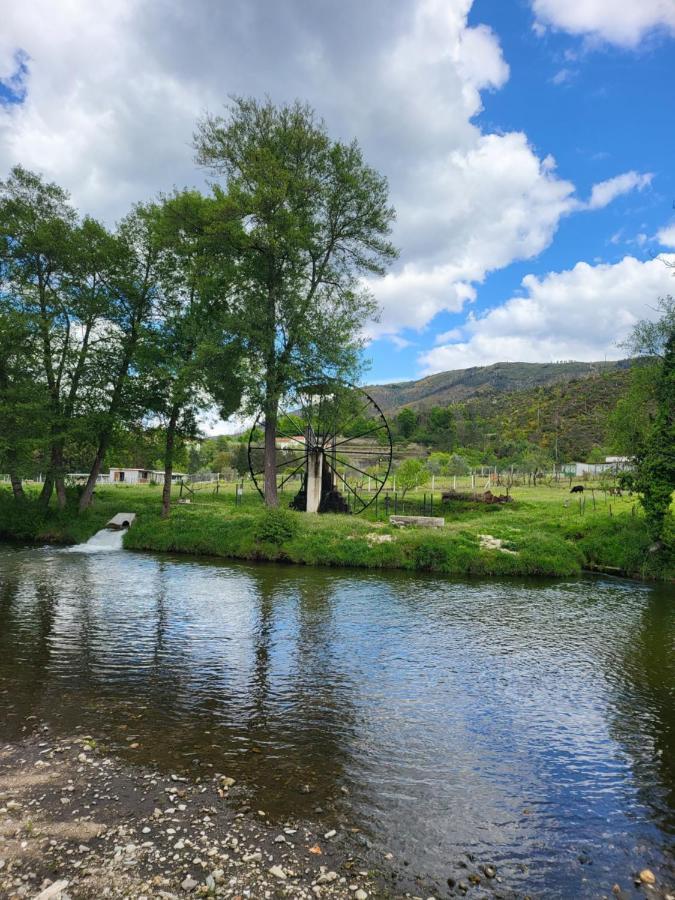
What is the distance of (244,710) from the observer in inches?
330

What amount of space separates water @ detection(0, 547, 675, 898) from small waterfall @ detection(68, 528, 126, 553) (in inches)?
318

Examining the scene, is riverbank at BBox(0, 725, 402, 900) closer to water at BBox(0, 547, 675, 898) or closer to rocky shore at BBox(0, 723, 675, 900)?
rocky shore at BBox(0, 723, 675, 900)

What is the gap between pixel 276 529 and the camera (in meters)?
23.7

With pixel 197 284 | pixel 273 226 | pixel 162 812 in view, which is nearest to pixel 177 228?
pixel 197 284

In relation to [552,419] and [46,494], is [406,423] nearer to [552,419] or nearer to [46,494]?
[552,419]

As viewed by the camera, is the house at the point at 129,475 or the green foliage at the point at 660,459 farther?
the house at the point at 129,475

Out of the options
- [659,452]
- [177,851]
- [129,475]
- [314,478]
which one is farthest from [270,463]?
[129,475]

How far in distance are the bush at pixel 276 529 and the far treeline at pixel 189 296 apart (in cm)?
391

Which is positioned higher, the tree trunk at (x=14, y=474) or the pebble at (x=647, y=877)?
the tree trunk at (x=14, y=474)

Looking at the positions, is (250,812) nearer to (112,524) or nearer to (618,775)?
(618,775)

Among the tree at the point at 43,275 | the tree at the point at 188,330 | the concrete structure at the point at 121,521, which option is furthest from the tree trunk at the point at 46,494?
the tree at the point at 188,330

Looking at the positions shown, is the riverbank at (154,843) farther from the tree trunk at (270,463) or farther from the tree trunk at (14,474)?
the tree trunk at (14,474)

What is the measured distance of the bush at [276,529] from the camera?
77.7ft

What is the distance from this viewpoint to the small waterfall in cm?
2503
